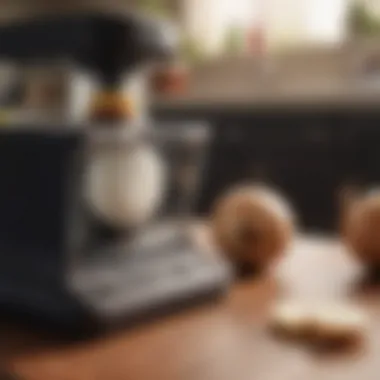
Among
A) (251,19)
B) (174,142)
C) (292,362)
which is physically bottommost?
(292,362)

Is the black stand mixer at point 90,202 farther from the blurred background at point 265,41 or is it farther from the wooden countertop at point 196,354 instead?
the blurred background at point 265,41

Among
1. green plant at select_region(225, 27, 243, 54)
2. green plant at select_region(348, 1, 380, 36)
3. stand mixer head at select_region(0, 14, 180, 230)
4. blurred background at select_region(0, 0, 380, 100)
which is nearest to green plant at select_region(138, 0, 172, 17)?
blurred background at select_region(0, 0, 380, 100)

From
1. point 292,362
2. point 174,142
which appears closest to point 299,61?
point 174,142

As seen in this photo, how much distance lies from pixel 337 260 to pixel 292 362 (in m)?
0.43

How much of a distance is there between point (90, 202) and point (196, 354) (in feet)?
0.64

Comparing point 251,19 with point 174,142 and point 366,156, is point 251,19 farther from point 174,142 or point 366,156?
point 174,142

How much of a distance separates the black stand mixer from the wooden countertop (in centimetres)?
3

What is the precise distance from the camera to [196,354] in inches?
24.2

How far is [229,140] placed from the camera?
3002 millimetres

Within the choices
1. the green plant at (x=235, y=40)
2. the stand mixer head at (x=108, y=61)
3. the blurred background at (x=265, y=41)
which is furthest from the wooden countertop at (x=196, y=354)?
the green plant at (x=235, y=40)

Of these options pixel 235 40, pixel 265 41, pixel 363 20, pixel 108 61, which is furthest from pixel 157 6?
pixel 108 61

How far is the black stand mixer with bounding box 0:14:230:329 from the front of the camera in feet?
2.26

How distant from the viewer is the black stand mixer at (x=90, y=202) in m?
0.69

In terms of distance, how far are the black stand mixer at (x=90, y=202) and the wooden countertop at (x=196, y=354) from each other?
3cm
